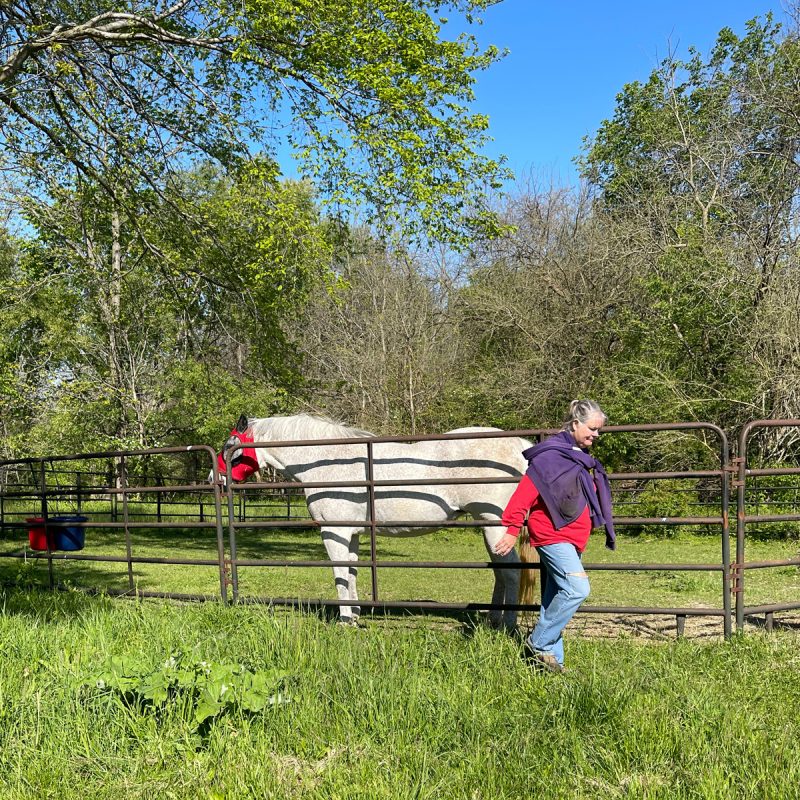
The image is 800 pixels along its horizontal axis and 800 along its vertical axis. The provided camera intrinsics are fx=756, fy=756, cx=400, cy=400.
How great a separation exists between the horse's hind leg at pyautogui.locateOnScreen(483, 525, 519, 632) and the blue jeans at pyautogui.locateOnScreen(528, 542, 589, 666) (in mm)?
1398

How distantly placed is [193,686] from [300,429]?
11.6ft

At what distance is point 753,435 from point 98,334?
1684 cm

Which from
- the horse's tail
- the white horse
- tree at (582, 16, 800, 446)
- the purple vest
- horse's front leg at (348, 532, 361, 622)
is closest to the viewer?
the purple vest

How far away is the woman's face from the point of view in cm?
461

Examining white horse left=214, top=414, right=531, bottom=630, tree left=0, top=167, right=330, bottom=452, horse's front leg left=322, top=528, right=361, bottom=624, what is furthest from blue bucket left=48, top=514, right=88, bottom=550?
tree left=0, top=167, right=330, bottom=452

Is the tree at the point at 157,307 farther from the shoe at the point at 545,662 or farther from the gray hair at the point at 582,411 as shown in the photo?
the shoe at the point at 545,662

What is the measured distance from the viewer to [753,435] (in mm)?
17375

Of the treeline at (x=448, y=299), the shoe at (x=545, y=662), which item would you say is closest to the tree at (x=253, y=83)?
the treeline at (x=448, y=299)

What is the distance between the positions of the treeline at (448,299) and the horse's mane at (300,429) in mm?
4722

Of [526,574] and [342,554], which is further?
[342,554]

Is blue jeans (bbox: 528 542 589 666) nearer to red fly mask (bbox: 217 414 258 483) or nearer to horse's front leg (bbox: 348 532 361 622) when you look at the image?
horse's front leg (bbox: 348 532 361 622)

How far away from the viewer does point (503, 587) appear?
20.2ft

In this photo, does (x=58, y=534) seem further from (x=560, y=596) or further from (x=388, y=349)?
(x=388, y=349)

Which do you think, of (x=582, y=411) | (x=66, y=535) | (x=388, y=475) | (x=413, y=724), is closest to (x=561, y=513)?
(x=582, y=411)
